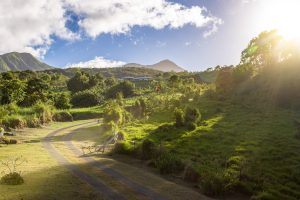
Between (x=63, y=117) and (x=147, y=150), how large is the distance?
55.1 metres

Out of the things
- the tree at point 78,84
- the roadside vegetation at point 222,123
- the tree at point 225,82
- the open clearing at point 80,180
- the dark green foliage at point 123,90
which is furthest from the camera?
the tree at point 78,84

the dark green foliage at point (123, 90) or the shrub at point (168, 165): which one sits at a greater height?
the dark green foliage at point (123, 90)

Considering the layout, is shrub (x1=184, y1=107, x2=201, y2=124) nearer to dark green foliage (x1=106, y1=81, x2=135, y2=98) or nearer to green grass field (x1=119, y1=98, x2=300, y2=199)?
green grass field (x1=119, y1=98, x2=300, y2=199)

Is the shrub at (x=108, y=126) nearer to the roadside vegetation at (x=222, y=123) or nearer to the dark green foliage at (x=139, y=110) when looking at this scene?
the roadside vegetation at (x=222, y=123)

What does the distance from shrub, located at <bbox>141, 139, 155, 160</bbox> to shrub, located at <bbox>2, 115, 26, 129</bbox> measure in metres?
34.7

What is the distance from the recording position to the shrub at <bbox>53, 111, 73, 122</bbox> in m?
86.5

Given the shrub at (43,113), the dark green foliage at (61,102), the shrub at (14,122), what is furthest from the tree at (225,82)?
the shrub at (14,122)

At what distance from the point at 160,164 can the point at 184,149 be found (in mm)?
8787

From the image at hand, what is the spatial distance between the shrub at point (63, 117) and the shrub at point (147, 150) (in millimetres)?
51355

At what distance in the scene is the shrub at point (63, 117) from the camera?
86.5 metres

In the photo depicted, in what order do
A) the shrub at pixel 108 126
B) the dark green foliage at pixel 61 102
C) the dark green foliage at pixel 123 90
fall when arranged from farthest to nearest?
the dark green foliage at pixel 123 90
the dark green foliage at pixel 61 102
the shrub at pixel 108 126

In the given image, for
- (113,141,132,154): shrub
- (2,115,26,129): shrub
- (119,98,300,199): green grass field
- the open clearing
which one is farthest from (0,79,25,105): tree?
(113,141,132,154): shrub

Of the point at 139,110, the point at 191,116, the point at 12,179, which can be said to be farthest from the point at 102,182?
the point at 139,110

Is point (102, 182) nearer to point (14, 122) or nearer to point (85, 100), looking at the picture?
point (14, 122)
